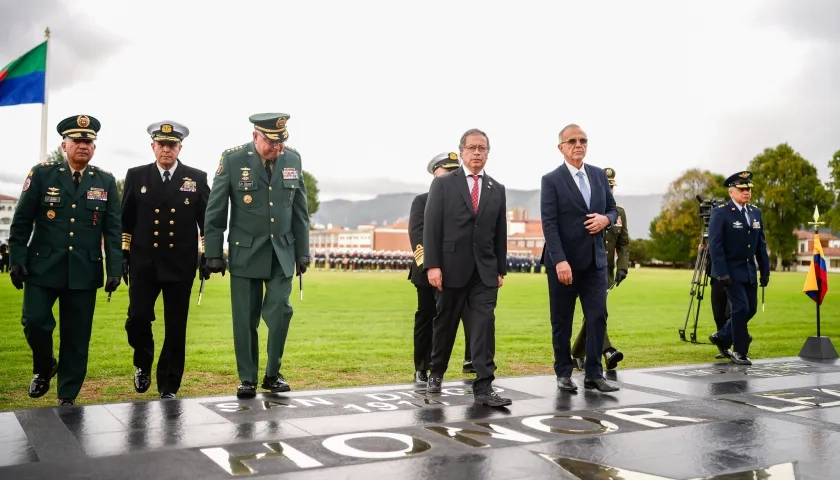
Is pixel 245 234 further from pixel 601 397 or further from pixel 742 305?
pixel 742 305

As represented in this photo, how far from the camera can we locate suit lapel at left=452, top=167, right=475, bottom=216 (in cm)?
676

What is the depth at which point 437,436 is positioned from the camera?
5.14 metres

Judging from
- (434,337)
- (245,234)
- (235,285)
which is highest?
(245,234)

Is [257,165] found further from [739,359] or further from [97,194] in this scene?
[739,359]

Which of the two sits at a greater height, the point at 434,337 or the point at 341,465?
the point at 434,337

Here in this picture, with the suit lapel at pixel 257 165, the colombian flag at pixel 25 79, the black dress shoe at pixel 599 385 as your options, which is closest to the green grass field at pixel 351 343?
the black dress shoe at pixel 599 385

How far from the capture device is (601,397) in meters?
6.81

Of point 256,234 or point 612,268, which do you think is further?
point 612,268

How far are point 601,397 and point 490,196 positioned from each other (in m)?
2.00

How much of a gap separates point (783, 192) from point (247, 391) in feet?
249

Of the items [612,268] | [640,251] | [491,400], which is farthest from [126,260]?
[640,251]

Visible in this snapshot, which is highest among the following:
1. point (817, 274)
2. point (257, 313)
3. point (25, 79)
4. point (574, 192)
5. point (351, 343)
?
point (25, 79)

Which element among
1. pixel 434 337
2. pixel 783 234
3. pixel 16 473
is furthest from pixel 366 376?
pixel 783 234

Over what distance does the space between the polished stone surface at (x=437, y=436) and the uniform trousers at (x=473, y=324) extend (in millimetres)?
264
